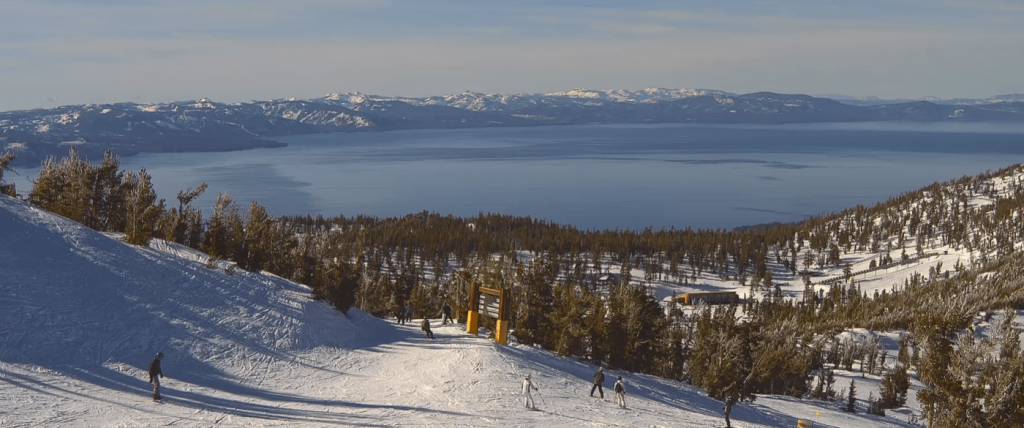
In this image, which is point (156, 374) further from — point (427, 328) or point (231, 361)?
point (427, 328)

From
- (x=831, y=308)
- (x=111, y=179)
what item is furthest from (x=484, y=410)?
(x=831, y=308)

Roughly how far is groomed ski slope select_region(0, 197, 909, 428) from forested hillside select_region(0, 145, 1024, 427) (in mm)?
3347

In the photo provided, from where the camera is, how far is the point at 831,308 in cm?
10894

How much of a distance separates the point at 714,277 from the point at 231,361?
122225 millimetres

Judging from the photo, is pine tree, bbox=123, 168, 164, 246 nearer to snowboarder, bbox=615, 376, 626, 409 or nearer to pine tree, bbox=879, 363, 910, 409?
snowboarder, bbox=615, 376, 626, 409

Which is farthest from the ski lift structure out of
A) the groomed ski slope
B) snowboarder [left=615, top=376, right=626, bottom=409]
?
snowboarder [left=615, top=376, right=626, bottom=409]

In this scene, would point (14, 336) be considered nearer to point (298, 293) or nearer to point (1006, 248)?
point (298, 293)

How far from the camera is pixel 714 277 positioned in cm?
13875

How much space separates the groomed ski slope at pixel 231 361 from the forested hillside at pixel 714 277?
335cm

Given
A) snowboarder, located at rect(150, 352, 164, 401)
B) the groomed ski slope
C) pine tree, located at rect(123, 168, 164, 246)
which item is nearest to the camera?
snowboarder, located at rect(150, 352, 164, 401)

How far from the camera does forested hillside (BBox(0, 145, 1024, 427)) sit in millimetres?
34594

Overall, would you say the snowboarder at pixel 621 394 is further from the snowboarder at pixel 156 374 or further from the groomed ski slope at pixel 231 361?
the snowboarder at pixel 156 374

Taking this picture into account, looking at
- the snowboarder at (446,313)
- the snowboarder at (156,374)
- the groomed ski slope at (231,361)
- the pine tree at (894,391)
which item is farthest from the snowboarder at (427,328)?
the pine tree at (894,391)

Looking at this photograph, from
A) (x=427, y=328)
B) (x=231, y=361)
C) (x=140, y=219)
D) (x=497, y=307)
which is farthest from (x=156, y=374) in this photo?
(x=140, y=219)
